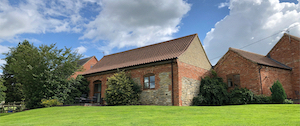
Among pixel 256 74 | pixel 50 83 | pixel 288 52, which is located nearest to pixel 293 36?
pixel 288 52

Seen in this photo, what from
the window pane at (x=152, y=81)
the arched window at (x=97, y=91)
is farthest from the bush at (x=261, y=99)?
the arched window at (x=97, y=91)

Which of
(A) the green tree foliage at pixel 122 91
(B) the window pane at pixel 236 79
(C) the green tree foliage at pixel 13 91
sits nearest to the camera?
(A) the green tree foliage at pixel 122 91

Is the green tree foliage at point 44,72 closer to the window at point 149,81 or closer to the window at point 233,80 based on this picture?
the window at point 149,81

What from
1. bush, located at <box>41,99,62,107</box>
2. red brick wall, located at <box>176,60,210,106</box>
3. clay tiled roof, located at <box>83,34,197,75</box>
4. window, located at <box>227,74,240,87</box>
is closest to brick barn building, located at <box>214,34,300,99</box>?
window, located at <box>227,74,240,87</box>

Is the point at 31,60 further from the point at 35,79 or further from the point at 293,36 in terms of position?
the point at 293,36

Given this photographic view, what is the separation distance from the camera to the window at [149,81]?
703 inches

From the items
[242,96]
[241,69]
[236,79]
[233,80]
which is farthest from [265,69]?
[242,96]

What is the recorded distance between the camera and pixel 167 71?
55.6ft

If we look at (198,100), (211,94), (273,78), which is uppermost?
(273,78)

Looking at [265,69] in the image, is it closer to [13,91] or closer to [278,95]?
[278,95]

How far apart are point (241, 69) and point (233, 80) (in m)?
1.33

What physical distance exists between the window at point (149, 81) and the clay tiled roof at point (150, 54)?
1.28 m

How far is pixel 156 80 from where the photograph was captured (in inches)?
689

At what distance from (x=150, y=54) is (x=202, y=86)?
19.0ft
